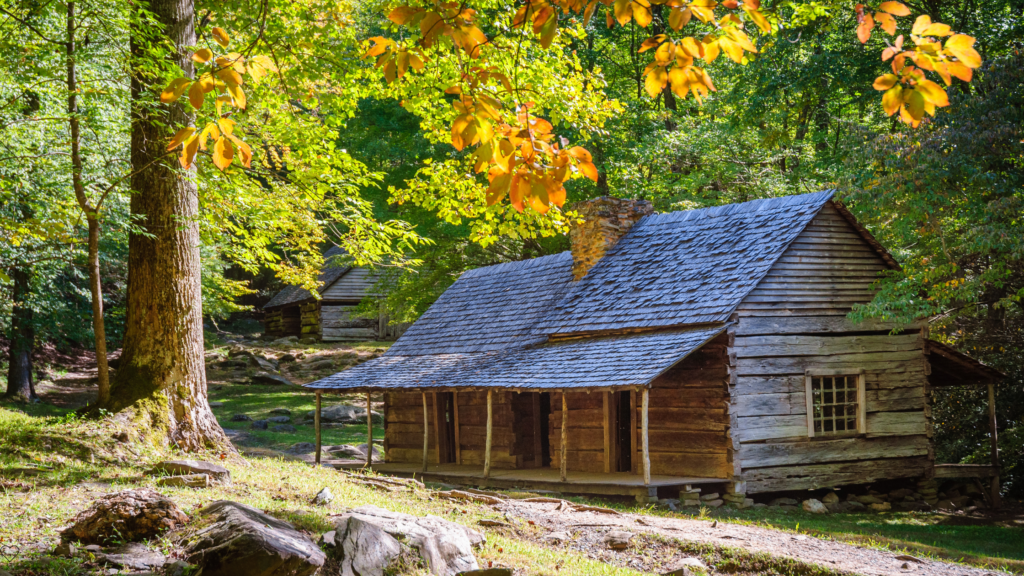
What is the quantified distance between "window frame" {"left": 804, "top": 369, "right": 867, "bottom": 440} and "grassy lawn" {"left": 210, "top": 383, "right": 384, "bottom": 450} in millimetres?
12969

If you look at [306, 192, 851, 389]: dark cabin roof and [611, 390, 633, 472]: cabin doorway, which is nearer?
[306, 192, 851, 389]: dark cabin roof

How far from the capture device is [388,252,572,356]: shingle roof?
1908cm

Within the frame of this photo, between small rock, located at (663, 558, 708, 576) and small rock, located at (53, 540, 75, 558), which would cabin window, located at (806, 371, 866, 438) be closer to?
small rock, located at (663, 558, 708, 576)

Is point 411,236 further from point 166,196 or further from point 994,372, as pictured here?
point 994,372

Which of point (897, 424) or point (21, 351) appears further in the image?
point (21, 351)

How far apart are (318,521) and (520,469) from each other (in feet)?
36.0

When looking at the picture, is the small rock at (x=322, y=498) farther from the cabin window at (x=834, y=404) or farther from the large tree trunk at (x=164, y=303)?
the cabin window at (x=834, y=404)

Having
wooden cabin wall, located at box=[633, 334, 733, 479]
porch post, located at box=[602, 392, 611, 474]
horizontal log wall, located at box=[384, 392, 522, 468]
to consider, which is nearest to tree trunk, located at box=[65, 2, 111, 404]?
porch post, located at box=[602, 392, 611, 474]

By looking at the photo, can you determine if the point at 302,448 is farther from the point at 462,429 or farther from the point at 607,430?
the point at 607,430

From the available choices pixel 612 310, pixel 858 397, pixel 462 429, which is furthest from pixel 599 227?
pixel 858 397

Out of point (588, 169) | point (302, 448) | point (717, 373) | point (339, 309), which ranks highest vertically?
point (339, 309)

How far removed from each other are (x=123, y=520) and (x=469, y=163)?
6.00m

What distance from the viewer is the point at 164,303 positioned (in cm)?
1014

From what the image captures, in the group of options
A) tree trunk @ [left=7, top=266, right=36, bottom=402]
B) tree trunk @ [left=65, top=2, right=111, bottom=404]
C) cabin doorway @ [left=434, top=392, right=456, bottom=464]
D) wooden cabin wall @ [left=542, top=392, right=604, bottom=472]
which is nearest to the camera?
tree trunk @ [left=65, top=2, right=111, bottom=404]
